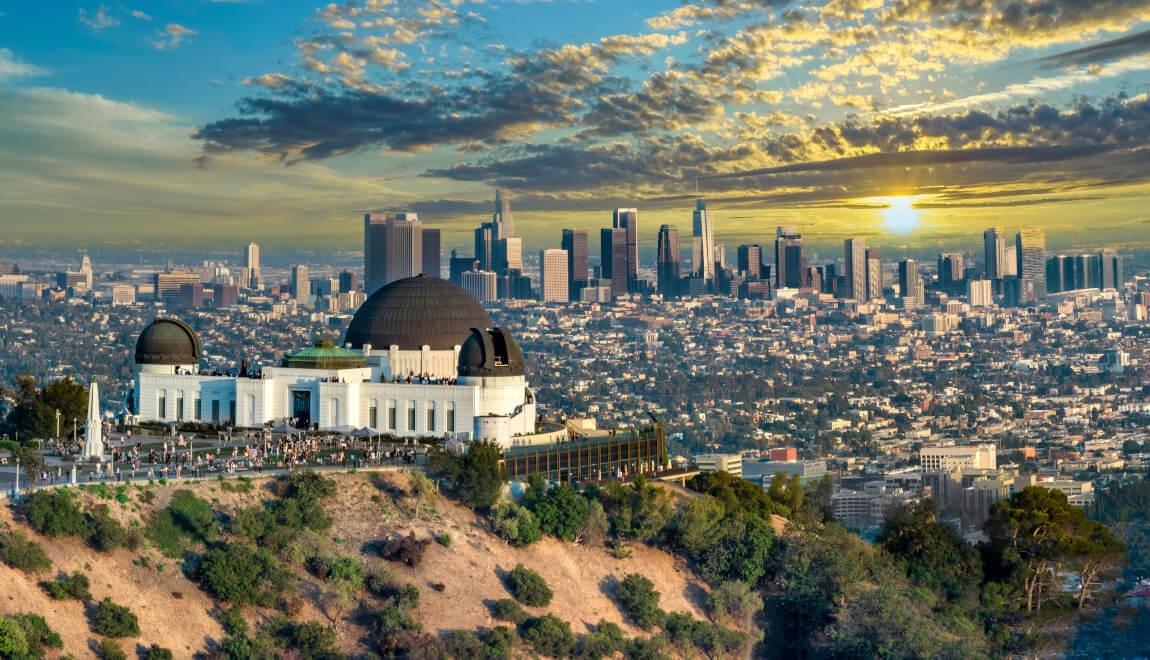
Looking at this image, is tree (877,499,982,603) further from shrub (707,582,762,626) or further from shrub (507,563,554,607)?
shrub (507,563,554,607)

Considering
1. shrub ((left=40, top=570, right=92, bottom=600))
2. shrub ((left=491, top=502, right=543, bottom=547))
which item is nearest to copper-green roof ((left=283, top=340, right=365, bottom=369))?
shrub ((left=491, top=502, right=543, bottom=547))

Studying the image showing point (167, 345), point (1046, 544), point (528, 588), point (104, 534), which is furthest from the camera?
point (167, 345)

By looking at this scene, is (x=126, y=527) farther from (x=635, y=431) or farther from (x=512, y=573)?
(x=635, y=431)

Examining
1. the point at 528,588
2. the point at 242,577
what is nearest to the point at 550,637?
the point at 528,588

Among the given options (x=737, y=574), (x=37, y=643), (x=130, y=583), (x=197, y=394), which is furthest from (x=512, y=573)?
(x=197, y=394)

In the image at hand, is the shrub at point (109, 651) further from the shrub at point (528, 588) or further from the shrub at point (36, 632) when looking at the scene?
the shrub at point (528, 588)

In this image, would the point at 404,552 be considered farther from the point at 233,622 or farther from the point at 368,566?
the point at 233,622

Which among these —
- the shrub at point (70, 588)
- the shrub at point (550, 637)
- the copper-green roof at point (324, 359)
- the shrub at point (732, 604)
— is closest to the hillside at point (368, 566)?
the shrub at point (70, 588)
